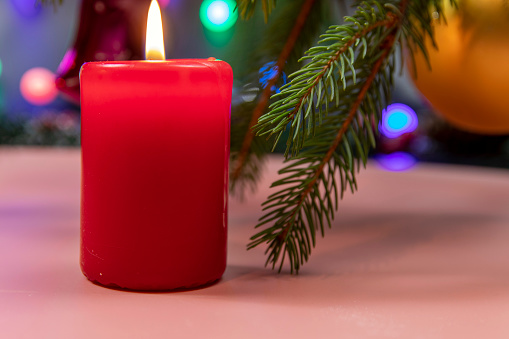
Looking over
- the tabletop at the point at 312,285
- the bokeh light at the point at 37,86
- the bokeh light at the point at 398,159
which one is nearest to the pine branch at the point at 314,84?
the tabletop at the point at 312,285

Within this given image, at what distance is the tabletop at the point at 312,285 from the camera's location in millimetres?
325

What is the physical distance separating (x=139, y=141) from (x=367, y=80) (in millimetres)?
176

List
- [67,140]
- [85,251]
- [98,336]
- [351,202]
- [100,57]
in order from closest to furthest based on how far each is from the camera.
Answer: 1. [98,336]
2. [85,251]
3. [100,57]
4. [351,202]
5. [67,140]

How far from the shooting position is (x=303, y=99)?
0.37m

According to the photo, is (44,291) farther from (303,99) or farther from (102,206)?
(303,99)

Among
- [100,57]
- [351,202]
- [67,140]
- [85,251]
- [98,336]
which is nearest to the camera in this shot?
[98,336]

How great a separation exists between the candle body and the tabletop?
2 centimetres

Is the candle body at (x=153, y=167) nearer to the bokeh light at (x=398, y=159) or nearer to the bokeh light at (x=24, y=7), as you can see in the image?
the bokeh light at (x=398, y=159)

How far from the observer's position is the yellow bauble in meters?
0.46

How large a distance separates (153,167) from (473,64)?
266 millimetres

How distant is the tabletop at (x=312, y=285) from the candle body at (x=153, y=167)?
20mm

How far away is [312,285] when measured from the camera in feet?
1.34

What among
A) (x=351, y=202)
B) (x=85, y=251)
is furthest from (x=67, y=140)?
(x=85, y=251)

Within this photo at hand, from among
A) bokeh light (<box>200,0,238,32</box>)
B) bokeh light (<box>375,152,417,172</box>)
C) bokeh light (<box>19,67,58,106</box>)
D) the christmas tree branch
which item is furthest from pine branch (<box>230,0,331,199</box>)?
bokeh light (<box>19,67,58,106</box>)
